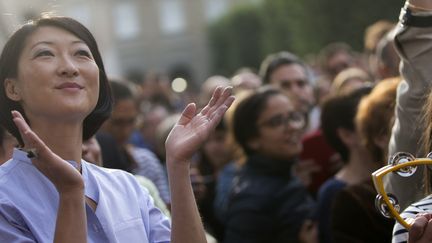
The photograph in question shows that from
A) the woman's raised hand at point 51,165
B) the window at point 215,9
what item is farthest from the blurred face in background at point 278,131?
the window at point 215,9

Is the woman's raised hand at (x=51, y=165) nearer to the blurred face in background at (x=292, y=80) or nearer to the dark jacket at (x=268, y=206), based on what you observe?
the dark jacket at (x=268, y=206)

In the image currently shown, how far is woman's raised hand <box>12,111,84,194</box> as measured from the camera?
2760 millimetres

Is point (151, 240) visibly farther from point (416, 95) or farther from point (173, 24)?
point (173, 24)

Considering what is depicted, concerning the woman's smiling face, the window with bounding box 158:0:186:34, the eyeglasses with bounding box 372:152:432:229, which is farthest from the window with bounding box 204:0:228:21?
the eyeglasses with bounding box 372:152:432:229

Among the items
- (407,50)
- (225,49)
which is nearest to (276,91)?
(407,50)

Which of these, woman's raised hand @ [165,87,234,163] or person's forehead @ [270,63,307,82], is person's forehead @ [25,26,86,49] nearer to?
woman's raised hand @ [165,87,234,163]

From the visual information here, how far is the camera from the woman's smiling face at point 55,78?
308 cm

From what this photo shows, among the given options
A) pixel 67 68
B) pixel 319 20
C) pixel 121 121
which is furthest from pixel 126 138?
pixel 319 20

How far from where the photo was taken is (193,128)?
322 cm

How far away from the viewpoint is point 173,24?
75.4 meters

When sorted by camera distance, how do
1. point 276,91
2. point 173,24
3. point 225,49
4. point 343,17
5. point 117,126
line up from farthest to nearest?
point 173,24 → point 225,49 → point 343,17 → point 117,126 → point 276,91

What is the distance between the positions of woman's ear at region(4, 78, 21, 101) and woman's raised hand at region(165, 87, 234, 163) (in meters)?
0.48

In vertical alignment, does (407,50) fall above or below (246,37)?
above

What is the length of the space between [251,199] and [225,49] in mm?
62228
